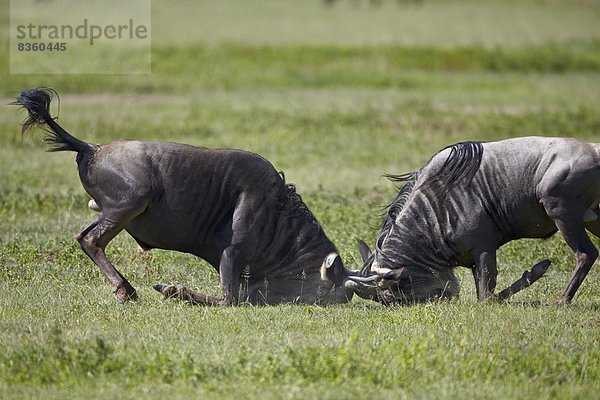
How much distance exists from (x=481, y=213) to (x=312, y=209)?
15.0 feet

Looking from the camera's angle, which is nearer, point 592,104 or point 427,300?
point 427,300

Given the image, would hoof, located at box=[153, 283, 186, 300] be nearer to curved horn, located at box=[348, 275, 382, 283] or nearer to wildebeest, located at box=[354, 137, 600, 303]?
curved horn, located at box=[348, 275, 382, 283]

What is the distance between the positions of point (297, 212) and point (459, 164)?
1606mm

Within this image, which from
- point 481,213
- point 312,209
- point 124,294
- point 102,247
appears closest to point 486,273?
point 481,213

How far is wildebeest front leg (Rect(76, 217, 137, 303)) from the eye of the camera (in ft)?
31.7

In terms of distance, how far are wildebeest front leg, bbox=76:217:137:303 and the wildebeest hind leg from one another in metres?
3.96

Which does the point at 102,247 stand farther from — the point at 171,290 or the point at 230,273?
the point at 230,273

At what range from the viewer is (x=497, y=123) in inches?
871

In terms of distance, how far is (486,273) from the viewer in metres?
9.86

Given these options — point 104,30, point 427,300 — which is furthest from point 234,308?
point 104,30

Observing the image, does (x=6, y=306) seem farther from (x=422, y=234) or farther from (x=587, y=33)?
(x=587, y=33)

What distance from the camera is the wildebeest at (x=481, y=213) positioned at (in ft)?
32.2

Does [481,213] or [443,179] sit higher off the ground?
[443,179]

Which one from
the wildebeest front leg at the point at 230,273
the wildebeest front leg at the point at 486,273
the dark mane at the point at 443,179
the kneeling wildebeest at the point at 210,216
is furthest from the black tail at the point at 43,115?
the wildebeest front leg at the point at 486,273
